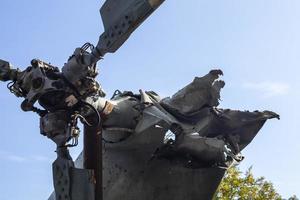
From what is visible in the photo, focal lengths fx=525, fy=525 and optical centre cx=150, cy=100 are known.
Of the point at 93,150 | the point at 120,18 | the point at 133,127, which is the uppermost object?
the point at 120,18

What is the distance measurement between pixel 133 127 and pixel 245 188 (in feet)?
40.9

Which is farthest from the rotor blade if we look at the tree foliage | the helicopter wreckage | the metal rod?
the tree foliage

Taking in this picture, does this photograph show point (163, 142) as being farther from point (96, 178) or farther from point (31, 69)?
point (31, 69)

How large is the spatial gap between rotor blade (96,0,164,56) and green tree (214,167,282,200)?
13436 mm

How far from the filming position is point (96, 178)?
23.1 feet

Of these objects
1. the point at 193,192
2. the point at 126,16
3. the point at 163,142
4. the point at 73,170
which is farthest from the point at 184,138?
the point at 126,16

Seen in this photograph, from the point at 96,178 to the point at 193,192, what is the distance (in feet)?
6.06

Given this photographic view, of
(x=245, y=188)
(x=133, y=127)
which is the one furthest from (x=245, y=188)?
(x=133, y=127)

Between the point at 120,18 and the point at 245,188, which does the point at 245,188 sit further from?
the point at 120,18

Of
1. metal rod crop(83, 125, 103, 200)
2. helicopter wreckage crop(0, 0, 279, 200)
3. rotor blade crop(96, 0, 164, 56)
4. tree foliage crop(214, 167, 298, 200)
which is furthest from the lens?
tree foliage crop(214, 167, 298, 200)

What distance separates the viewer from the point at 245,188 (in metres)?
19.5

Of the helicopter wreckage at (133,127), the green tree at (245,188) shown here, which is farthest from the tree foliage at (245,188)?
the helicopter wreckage at (133,127)

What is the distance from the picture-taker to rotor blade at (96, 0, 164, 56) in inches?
229

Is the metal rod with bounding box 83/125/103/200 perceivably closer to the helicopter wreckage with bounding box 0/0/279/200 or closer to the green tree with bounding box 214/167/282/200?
the helicopter wreckage with bounding box 0/0/279/200
